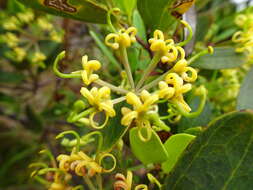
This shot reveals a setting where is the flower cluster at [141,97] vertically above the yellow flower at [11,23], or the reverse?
the yellow flower at [11,23]

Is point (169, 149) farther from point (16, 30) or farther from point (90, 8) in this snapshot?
point (16, 30)

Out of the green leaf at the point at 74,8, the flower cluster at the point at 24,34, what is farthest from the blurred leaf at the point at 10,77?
the green leaf at the point at 74,8

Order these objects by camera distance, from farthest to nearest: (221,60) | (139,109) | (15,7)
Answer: (15,7)
(221,60)
(139,109)

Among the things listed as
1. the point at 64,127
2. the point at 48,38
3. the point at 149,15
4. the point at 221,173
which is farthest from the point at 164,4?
the point at 64,127

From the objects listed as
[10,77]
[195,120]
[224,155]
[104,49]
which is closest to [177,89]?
[224,155]

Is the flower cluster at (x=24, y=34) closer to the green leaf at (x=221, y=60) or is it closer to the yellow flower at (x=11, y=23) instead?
the yellow flower at (x=11, y=23)

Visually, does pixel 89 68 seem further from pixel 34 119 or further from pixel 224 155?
pixel 34 119
